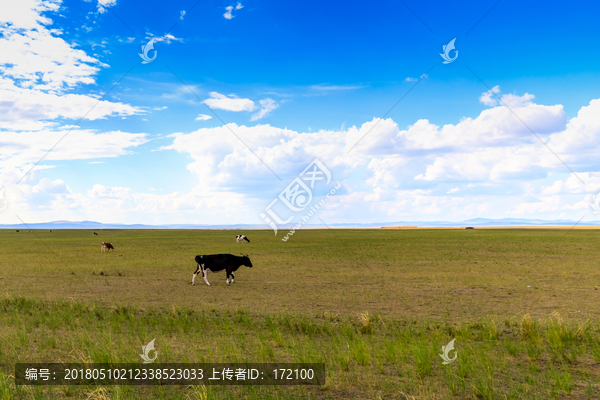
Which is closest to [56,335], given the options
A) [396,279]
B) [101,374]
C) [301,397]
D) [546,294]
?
[101,374]

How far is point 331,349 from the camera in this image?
31.3ft

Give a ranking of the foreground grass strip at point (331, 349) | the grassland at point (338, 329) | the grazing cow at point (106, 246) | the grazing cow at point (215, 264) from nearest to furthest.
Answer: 1. the foreground grass strip at point (331, 349)
2. the grassland at point (338, 329)
3. the grazing cow at point (215, 264)
4. the grazing cow at point (106, 246)

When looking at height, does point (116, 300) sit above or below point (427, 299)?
above

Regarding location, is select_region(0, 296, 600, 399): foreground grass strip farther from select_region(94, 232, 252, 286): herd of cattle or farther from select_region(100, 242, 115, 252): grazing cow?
select_region(100, 242, 115, 252): grazing cow

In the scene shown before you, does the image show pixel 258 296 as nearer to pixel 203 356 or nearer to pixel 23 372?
pixel 203 356

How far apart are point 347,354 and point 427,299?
26.2 feet

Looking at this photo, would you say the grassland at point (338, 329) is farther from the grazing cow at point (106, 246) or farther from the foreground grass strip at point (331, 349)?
the grazing cow at point (106, 246)

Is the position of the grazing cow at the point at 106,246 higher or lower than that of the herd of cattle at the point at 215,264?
higher

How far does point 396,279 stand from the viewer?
21625mm

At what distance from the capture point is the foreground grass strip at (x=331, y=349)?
723 cm

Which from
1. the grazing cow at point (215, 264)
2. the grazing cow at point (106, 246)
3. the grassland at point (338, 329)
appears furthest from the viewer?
the grazing cow at point (106, 246)

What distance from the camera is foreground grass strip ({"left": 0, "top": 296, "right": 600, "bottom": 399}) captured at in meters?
7.23

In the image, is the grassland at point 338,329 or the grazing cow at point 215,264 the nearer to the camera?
the grassland at point 338,329

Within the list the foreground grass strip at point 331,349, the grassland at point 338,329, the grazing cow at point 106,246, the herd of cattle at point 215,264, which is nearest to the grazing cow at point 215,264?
the herd of cattle at point 215,264
